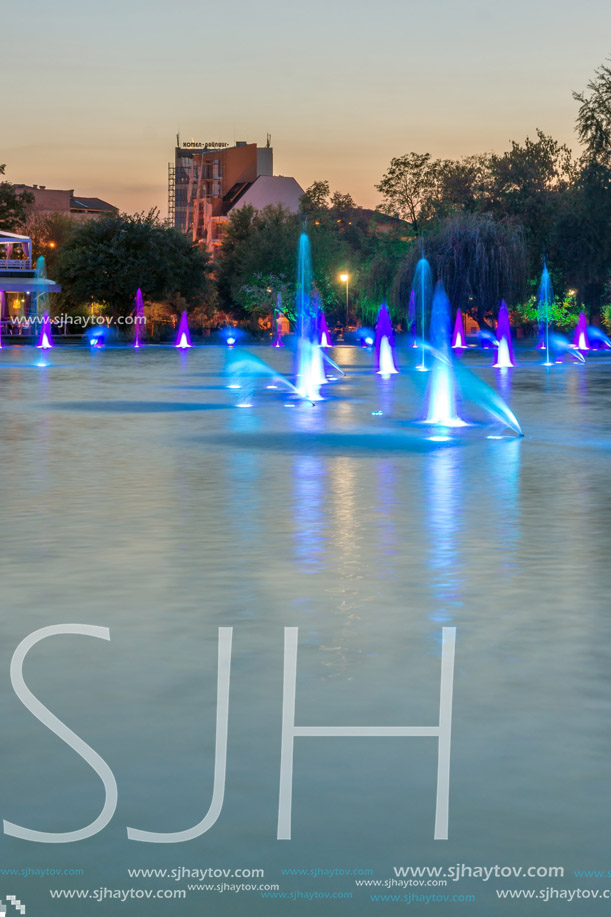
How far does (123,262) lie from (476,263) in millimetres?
28154

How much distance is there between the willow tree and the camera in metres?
75.4

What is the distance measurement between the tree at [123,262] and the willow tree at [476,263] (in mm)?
24755

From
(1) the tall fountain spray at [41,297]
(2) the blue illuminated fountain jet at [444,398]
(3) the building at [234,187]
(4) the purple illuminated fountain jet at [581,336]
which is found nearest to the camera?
(2) the blue illuminated fountain jet at [444,398]

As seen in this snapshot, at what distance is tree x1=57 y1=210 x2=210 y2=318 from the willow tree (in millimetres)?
24755

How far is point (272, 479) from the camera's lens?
15.8m

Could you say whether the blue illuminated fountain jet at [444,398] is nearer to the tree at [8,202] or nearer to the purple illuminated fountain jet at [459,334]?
the purple illuminated fountain jet at [459,334]

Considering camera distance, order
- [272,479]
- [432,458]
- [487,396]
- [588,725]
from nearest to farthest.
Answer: [588,725] → [272,479] → [432,458] → [487,396]

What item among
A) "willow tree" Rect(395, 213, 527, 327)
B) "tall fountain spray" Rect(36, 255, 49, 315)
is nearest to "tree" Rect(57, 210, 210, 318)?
"tall fountain spray" Rect(36, 255, 49, 315)

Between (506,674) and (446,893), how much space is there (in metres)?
2.68

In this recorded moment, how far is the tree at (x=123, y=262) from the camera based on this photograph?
95.7 metres

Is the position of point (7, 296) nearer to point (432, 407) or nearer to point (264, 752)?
point (432, 407)

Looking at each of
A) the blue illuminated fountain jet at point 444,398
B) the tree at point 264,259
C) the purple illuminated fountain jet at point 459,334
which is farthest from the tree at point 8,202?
the blue illuminated fountain jet at point 444,398

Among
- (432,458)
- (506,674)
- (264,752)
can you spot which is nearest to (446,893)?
(264,752)

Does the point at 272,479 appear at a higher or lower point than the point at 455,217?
lower
